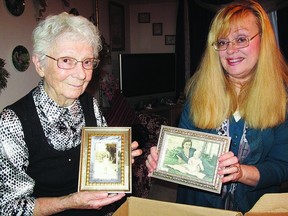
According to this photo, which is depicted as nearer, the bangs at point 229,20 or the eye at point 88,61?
the eye at point 88,61

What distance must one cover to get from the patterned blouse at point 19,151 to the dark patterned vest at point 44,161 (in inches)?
0.9

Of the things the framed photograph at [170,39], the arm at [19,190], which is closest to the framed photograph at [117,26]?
the framed photograph at [170,39]

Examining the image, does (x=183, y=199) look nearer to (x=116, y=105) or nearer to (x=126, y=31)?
(x=116, y=105)

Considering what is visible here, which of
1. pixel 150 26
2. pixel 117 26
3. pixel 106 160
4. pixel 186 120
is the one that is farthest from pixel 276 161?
pixel 150 26

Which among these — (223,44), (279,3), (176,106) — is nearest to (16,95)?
(223,44)

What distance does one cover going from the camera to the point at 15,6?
364 cm

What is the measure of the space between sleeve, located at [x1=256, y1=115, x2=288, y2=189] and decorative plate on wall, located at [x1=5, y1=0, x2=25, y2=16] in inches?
129

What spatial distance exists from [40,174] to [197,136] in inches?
29.5

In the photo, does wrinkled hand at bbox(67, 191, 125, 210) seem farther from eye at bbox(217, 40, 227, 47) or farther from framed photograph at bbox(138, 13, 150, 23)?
framed photograph at bbox(138, 13, 150, 23)

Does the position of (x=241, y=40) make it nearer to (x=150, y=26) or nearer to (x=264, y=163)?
(x=264, y=163)

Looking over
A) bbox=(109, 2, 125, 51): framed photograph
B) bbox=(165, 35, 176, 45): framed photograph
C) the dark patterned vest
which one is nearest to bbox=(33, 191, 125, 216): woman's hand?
the dark patterned vest

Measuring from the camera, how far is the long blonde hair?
1.53m

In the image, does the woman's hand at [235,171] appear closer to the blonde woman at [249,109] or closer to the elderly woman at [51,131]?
the blonde woman at [249,109]

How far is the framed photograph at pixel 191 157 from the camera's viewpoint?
55.1 inches
